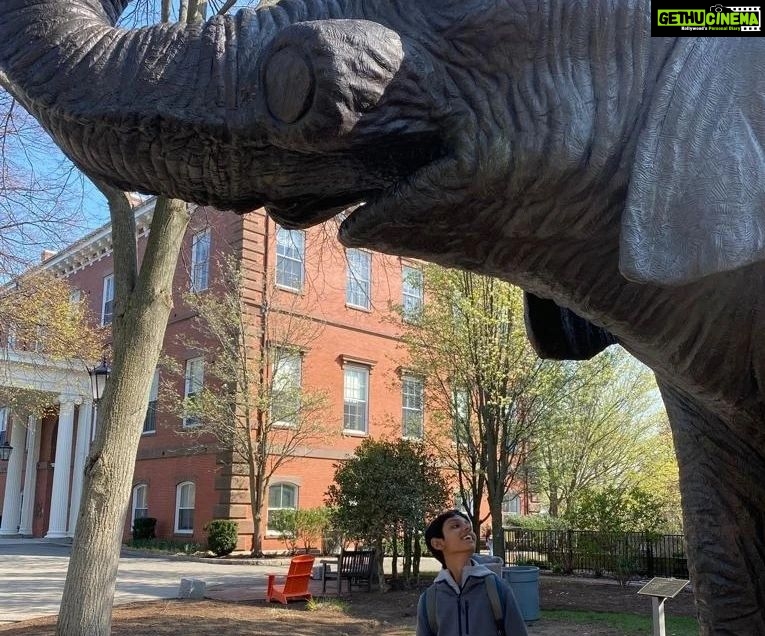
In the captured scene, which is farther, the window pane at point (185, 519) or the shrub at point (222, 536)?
the window pane at point (185, 519)

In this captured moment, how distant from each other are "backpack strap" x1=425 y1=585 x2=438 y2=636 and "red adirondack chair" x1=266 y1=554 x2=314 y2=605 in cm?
872

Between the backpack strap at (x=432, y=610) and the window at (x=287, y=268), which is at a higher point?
the window at (x=287, y=268)

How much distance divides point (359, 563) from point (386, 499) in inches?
50.3

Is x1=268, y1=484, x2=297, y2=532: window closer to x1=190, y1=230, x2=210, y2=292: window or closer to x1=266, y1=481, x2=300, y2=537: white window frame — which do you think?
x1=266, y1=481, x2=300, y2=537: white window frame

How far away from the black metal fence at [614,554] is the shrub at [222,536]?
775 cm

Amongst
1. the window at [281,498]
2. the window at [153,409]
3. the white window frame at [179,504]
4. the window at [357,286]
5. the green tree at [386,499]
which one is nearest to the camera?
the green tree at [386,499]

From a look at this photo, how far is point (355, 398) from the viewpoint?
25.5 m

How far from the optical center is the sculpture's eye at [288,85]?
844 mm

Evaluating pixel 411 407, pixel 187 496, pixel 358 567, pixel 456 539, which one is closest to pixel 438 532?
pixel 456 539

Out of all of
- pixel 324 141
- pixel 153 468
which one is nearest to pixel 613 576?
pixel 153 468

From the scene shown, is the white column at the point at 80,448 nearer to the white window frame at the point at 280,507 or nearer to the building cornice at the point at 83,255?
the building cornice at the point at 83,255

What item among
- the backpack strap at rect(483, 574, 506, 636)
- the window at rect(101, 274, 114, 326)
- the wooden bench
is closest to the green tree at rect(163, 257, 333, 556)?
the wooden bench

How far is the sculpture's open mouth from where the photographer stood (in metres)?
0.93

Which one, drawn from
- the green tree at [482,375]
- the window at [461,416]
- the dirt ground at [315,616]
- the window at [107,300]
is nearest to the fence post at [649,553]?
the dirt ground at [315,616]
